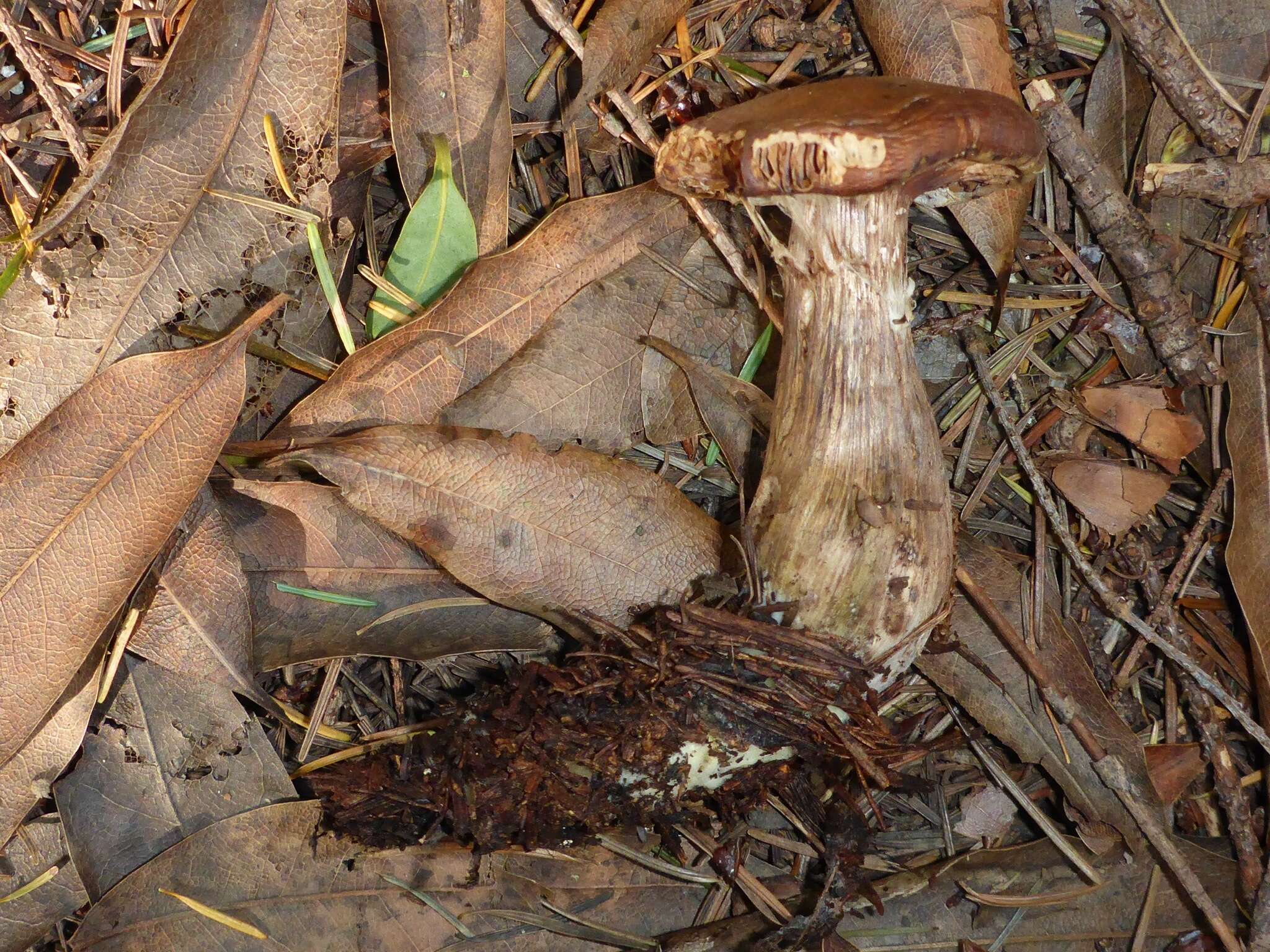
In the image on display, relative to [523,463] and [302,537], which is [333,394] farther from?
[523,463]

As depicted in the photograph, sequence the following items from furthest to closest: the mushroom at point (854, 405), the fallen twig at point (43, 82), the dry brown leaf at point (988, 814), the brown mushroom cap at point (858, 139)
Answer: the dry brown leaf at point (988, 814) < the fallen twig at point (43, 82) < the mushroom at point (854, 405) < the brown mushroom cap at point (858, 139)

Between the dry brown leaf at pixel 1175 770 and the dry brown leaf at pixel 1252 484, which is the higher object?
the dry brown leaf at pixel 1252 484

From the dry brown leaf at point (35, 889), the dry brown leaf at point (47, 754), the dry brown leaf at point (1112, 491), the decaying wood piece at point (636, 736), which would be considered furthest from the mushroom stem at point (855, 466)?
the dry brown leaf at point (35, 889)

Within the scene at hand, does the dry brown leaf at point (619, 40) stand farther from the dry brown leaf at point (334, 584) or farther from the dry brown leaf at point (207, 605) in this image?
the dry brown leaf at point (207, 605)

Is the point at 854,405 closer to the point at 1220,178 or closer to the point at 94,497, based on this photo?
the point at 1220,178

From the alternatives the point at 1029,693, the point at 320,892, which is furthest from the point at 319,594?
the point at 1029,693

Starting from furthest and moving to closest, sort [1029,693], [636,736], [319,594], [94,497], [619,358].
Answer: [1029,693] → [619,358] → [319,594] → [636,736] → [94,497]

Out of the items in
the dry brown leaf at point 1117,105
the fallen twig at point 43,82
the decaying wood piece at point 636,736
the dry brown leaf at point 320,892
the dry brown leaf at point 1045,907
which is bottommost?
the dry brown leaf at point 1045,907
